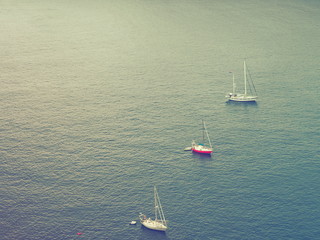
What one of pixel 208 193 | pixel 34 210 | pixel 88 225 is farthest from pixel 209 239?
pixel 34 210

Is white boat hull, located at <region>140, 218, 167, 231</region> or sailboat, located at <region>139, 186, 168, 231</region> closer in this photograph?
white boat hull, located at <region>140, 218, 167, 231</region>

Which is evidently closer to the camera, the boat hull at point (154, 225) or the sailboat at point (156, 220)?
the boat hull at point (154, 225)

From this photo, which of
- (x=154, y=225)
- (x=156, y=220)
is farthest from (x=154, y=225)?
(x=156, y=220)

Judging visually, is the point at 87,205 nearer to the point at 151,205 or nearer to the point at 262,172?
the point at 151,205

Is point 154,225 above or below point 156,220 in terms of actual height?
below

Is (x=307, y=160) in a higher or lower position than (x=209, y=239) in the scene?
higher

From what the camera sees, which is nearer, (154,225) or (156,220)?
(154,225)

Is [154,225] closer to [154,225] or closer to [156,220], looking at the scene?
[154,225]

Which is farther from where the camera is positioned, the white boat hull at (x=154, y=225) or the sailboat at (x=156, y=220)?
the sailboat at (x=156, y=220)

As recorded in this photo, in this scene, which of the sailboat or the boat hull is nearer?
the boat hull

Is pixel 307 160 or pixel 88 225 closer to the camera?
pixel 88 225

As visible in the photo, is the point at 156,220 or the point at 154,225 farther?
the point at 156,220

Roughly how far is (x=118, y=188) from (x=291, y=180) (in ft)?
210

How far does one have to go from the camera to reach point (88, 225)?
163 meters
